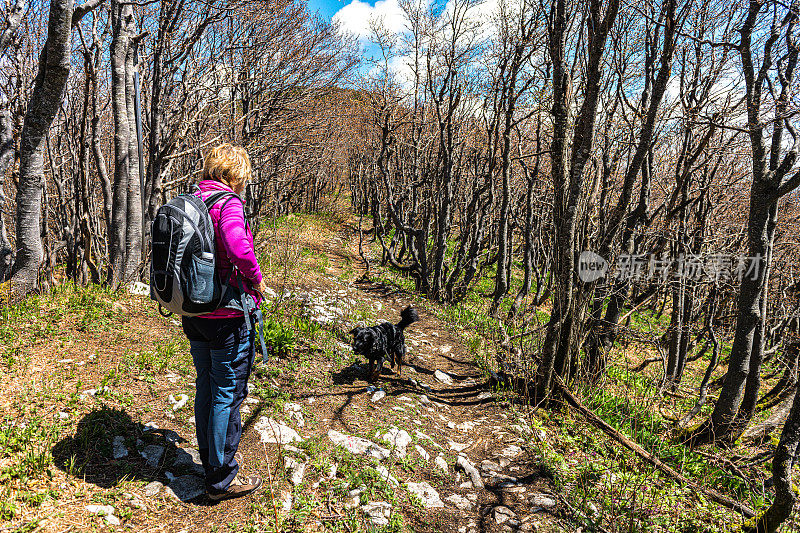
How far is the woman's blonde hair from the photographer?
9.31ft

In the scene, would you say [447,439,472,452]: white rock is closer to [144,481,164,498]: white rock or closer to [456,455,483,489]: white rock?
[456,455,483,489]: white rock

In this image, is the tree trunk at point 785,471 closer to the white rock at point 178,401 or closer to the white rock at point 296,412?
the white rock at point 296,412

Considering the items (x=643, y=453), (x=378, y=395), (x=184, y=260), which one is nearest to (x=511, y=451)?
(x=643, y=453)

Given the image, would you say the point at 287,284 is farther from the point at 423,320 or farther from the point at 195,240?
the point at 195,240

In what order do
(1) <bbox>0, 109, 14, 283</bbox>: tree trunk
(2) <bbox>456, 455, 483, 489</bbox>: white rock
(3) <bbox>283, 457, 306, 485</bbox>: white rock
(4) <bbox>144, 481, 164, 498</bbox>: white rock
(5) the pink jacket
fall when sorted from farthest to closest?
1. (1) <bbox>0, 109, 14, 283</bbox>: tree trunk
2. (2) <bbox>456, 455, 483, 489</bbox>: white rock
3. (3) <bbox>283, 457, 306, 485</bbox>: white rock
4. (4) <bbox>144, 481, 164, 498</bbox>: white rock
5. (5) the pink jacket

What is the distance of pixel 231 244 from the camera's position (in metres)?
2.64

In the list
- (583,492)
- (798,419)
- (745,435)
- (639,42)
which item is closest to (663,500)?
(583,492)

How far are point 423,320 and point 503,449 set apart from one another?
4.99 meters

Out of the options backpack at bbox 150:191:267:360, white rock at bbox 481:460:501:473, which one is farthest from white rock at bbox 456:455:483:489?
backpack at bbox 150:191:267:360

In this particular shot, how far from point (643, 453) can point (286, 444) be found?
3.74 metres

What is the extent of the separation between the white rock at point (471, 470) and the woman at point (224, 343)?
201 centimetres

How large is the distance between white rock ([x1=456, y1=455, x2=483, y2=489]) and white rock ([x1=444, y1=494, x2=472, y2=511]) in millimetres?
263

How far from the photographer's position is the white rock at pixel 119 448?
299 cm

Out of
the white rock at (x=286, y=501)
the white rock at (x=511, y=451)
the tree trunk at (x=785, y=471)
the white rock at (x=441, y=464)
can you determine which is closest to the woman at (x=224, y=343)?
the white rock at (x=286, y=501)
